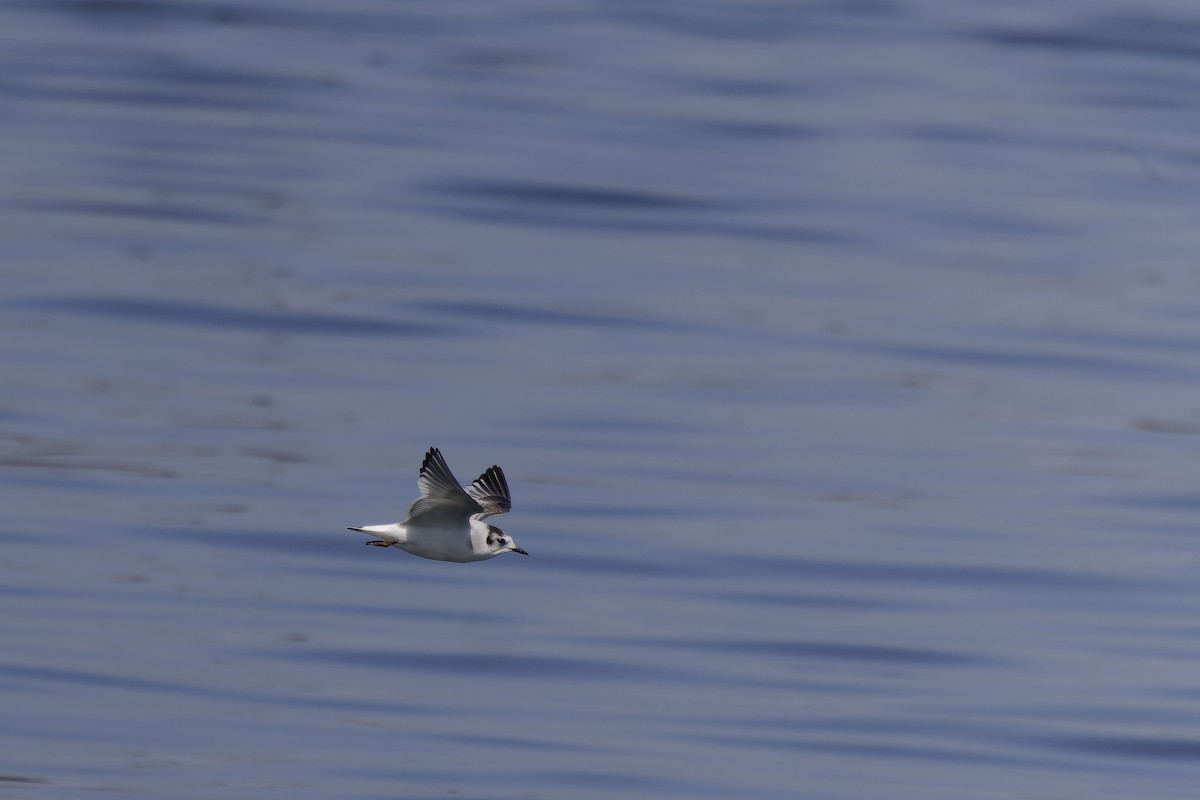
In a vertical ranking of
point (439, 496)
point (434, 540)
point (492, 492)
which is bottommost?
point (434, 540)

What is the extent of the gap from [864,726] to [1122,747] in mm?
1446

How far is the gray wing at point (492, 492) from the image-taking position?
774 cm

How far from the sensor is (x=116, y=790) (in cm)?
966

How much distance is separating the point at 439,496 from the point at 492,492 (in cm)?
97

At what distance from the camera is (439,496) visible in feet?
22.9

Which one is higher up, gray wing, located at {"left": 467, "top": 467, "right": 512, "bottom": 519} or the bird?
gray wing, located at {"left": 467, "top": 467, "right": 512, "bottom": 519}

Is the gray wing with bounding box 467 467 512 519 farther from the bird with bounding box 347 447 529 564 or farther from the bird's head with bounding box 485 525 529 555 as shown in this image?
the bird with bounding box 347 447 529 564

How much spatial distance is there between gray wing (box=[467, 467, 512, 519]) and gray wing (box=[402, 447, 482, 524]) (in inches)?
13.4


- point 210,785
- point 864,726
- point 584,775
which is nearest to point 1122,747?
point 864,726

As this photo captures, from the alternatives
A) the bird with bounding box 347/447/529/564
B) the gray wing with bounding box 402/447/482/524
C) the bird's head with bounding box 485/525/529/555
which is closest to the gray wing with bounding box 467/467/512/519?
the bird's head with bounding box 485/525/529/555

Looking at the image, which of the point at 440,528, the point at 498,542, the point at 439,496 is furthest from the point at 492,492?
the point at 439,496

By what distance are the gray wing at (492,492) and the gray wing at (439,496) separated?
0.34m

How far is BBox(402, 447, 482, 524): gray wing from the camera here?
21.8ft

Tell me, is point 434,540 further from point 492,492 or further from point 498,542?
point 492,492
